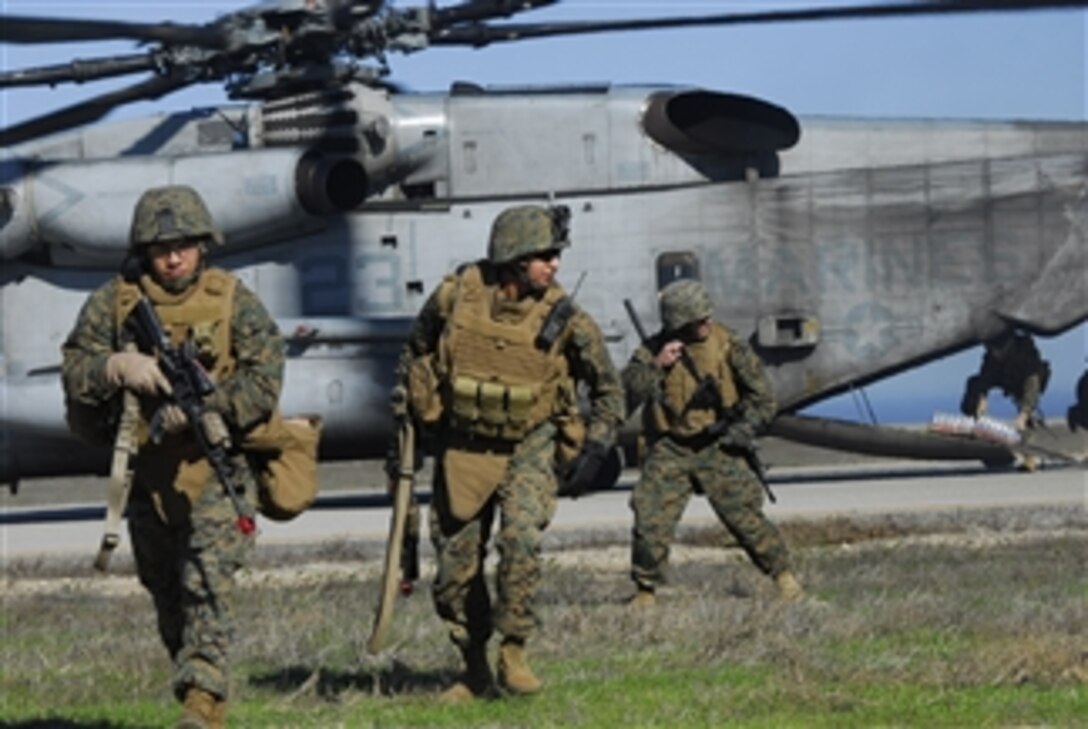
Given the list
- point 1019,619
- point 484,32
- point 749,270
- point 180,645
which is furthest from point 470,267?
point 749,270

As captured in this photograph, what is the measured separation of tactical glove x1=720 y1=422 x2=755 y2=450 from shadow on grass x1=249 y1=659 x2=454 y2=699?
3.16 m

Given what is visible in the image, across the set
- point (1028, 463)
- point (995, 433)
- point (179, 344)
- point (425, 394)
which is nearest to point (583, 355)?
point (425, 394)

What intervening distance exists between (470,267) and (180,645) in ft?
6.57

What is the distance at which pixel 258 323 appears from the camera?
7.57 meters

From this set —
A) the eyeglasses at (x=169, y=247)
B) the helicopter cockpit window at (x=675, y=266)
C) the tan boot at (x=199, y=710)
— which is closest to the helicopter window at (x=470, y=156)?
the helicopter cockpit window at (x=675, y=266)

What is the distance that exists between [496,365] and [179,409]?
167cm

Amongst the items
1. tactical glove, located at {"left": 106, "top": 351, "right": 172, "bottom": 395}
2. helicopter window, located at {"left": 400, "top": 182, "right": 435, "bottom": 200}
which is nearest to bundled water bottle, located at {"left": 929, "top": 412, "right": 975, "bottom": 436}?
helicopter window, located at {"left": 400, "top": 182, "right": 435, "bottom": 200}

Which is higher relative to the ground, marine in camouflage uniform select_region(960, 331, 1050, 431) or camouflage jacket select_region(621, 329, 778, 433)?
camouflage jacket select_region(621, 329, 778, 433)

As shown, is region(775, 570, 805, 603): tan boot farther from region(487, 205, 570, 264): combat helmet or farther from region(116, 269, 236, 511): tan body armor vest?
region(116, 269, 236, 511): tan body armor vest

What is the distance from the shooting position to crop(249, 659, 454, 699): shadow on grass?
28.6ft

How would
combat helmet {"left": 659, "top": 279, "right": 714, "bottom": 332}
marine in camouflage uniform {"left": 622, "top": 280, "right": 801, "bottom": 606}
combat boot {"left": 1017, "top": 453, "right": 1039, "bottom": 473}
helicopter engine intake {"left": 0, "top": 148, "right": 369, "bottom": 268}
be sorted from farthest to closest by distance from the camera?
combat boot {"left": 1017, "top": 453, "right": 1039, "bottom": 473} → helicopter engine intake {"left": 0, "top": 148, "right": 369, "bottom": 268} → combat helmet {"left": 659, "top": 279, "right": 714, "bottom": 332} → marine in camouflage uniform {"left": 622, "top": 280, "right": 801, "bottom": 606}

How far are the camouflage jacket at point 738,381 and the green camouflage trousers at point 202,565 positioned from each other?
15.7 feet

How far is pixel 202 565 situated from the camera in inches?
287

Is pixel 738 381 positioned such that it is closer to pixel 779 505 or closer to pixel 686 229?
pixel 779 505
